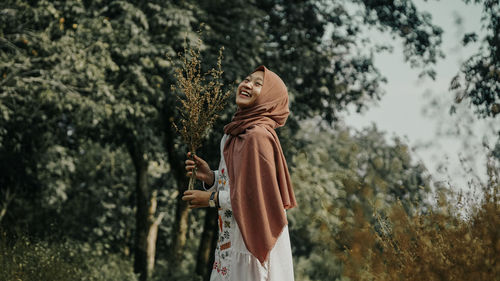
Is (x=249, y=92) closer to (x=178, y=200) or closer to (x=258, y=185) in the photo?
(x=258, y=185)

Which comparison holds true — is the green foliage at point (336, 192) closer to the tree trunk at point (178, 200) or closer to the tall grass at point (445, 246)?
the tall grass at point (445, 246)

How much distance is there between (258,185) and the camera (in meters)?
3.42

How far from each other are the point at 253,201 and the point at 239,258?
360 mm

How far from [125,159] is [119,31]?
9.83 m

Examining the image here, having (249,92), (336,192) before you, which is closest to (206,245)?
(336,192)

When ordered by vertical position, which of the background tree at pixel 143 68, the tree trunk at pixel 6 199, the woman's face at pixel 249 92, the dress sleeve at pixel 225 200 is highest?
the background tree at pixel 143 68

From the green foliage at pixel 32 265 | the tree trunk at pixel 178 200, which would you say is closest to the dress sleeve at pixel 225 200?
the green foliage at pixel 32 265

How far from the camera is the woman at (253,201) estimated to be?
3400 millimetres

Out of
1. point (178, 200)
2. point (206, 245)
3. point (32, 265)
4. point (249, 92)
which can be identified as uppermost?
point (178, 200)

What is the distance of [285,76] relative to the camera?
9.09m

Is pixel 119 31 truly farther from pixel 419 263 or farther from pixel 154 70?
pixel 419 263

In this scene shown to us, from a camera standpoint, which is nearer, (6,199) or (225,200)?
(225,200)

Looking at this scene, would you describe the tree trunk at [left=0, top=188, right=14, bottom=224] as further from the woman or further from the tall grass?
the tall grass

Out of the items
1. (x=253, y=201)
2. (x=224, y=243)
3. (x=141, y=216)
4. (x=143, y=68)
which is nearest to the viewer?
(x=253, y=201)
